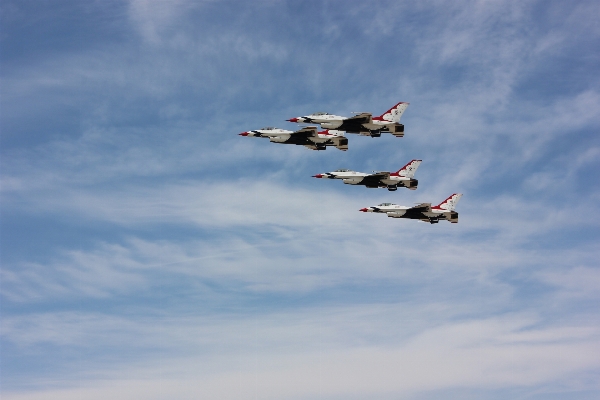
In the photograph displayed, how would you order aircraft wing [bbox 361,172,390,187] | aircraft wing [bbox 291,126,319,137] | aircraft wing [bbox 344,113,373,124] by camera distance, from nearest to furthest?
aircraft wing [bbox 344,113,373,124]
aircraft wing [bbox 291,126,319,137]
aircraft wing [bbox 361,172,390,187]

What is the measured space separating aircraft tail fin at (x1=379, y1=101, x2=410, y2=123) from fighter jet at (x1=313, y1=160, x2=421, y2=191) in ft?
53.0

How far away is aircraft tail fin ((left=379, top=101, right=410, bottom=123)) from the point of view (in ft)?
616

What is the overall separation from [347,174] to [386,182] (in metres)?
12.2

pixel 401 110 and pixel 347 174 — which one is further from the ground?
pixel 401 110

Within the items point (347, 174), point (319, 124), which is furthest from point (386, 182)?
point (319, 124)

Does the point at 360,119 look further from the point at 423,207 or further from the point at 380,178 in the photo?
the point at 423,207

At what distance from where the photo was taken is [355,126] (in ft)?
605

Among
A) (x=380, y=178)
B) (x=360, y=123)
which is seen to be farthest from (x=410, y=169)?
(x=360, y=123)

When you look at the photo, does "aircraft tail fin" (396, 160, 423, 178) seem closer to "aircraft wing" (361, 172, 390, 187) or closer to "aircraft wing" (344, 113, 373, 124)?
"aircraft wing" (361, 172, 390, 187)

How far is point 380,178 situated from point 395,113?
19.7 meters

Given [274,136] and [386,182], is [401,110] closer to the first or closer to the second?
[386,182]

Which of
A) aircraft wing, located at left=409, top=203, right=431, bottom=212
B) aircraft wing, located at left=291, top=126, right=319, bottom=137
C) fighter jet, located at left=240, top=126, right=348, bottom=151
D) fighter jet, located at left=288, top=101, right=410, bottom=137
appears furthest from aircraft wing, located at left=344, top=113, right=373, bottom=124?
aircraft wing, located at left=409, top=203, right=431, bottom=212

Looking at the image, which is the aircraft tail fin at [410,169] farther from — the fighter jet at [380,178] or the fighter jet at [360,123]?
the fighter jet at [360,123]

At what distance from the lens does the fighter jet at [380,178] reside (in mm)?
192625
